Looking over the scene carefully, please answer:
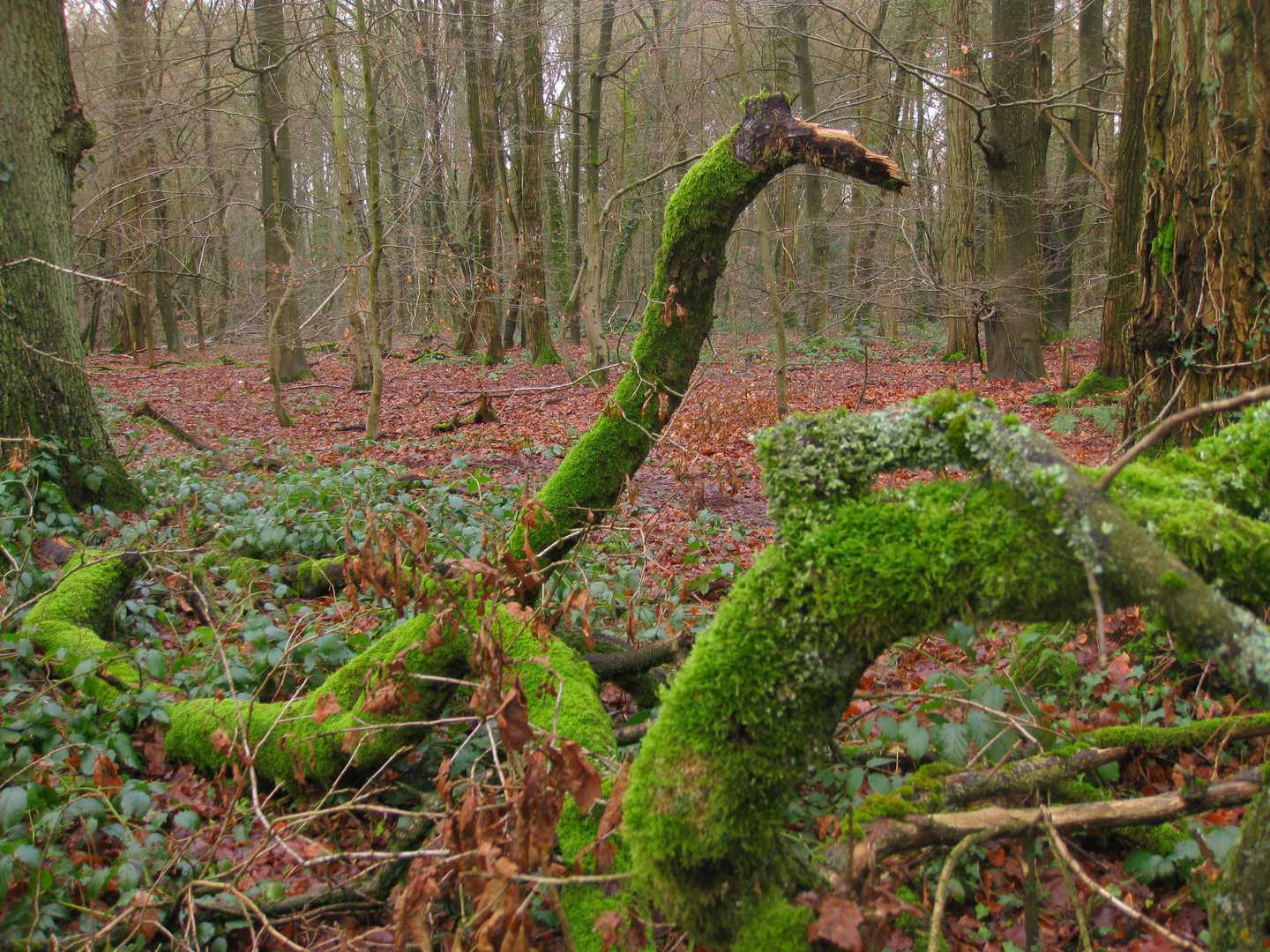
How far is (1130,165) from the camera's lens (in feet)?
27.3

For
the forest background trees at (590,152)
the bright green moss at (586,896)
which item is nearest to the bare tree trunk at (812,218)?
the forest background trees at (590,152)

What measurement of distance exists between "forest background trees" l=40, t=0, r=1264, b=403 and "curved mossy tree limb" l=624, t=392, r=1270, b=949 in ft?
8.92

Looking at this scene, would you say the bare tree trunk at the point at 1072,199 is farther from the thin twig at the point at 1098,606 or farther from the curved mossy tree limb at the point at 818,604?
the thin twig at the point at 1098,606

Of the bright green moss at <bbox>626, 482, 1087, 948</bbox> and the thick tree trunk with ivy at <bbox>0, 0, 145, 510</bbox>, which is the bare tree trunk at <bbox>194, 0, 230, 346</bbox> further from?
the bright green moss at <bbox>626, 482, 1087, 948</bbox>

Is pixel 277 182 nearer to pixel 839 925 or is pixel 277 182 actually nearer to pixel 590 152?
pixel 590 152

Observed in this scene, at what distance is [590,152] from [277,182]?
5828 millimetres

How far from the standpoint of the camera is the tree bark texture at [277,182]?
400 inches

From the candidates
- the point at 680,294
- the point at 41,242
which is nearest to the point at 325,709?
the point at 680,294

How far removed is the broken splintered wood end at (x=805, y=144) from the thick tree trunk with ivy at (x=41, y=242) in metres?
5.39

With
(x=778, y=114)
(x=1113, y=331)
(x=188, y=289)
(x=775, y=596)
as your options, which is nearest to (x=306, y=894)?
(x=775, y=596)

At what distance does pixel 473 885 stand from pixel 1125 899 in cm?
203

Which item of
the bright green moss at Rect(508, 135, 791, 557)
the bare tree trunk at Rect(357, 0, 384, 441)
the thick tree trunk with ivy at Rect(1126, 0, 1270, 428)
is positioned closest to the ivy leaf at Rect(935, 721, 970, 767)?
the thick tree trunk with ivy at Rect(1126, 0, 1270, 428)

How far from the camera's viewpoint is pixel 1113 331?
982 cm

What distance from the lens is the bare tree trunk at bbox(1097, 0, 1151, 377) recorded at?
7918 mm
